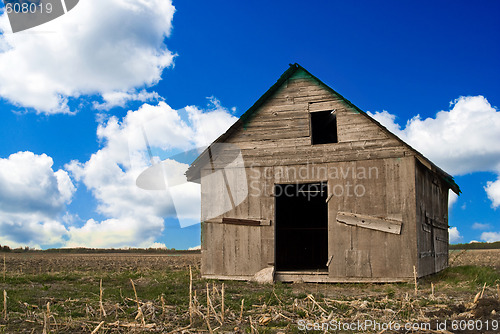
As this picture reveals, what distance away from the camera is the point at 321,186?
14188mm

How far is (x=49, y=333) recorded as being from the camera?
693 centimetres

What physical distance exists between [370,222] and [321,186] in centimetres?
185

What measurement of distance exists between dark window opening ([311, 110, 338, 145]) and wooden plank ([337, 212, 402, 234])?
332 cm

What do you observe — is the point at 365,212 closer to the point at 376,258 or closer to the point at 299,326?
the point at 376,258

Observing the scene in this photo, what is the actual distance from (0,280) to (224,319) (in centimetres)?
1113

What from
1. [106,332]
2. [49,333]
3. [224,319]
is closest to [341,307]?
[224,319]

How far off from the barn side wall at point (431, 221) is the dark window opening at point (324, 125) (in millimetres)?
3292

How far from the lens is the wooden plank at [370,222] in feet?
43.7

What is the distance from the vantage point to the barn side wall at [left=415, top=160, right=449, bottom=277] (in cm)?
1404

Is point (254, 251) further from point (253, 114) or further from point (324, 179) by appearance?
point (253, 114)
